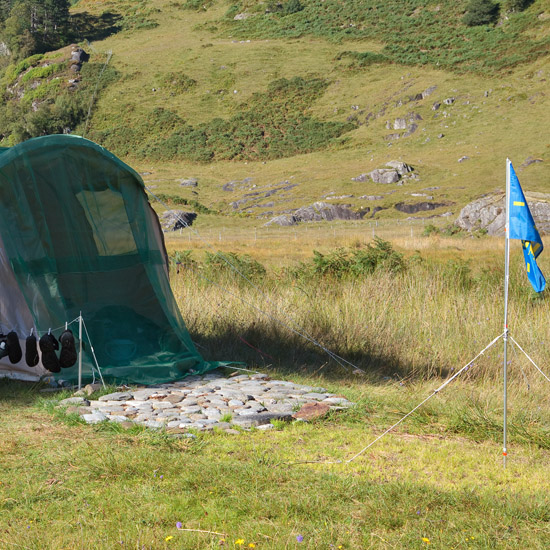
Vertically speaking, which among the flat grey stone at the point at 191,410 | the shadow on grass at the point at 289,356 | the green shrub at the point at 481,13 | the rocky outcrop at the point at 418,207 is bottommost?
the rocky outcrop at the point at 418,207

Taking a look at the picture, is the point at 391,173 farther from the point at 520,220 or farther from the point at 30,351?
the point at 520,220

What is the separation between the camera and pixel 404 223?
4322cm

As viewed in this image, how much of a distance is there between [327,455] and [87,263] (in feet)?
13.2

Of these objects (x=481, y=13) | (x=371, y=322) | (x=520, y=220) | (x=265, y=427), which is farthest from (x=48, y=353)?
(x=481, y=13)

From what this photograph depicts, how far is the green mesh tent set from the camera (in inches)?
290

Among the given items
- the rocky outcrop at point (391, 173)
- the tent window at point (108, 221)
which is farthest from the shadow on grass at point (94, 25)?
the tent window at point (108, 221)

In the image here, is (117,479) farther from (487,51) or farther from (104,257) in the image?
(487,51)

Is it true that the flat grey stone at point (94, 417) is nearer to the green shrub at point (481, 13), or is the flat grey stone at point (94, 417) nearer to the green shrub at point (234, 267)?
the green shrub at point (234, 267)

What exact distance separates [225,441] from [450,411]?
2199 mm

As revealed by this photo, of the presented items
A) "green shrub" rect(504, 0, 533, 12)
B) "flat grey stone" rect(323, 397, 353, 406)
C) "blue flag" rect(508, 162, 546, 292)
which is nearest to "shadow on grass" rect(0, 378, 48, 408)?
"flat grey stone" rect(323, 397, 353, 406)

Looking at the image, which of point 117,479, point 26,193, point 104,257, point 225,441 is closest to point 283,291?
point 104,257

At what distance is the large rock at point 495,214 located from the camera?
28641 mm

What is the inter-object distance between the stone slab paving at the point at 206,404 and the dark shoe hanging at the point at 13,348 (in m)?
0.95

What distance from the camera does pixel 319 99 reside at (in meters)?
89.3
